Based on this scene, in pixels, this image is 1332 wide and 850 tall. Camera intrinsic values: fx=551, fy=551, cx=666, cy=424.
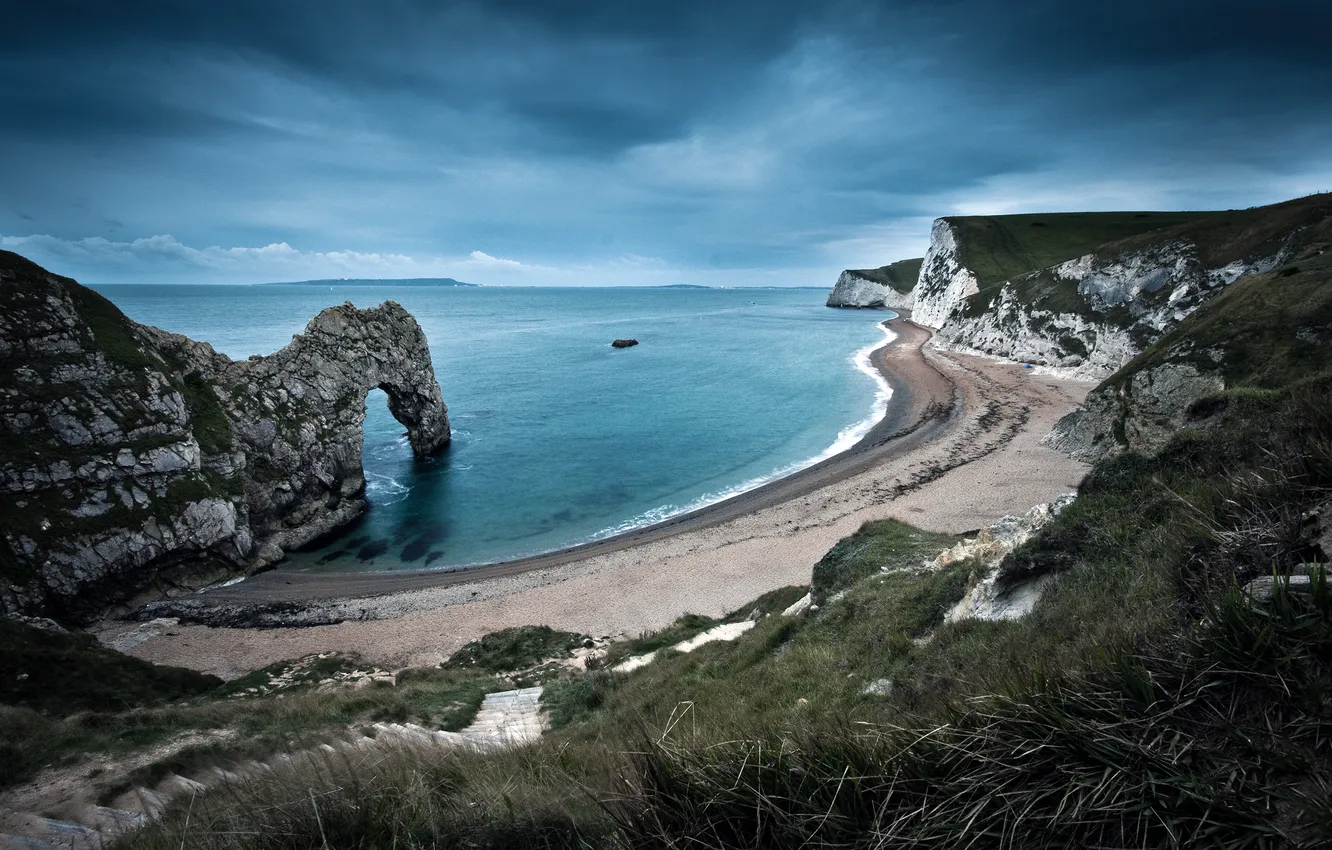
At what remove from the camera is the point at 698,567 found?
80.8 ft

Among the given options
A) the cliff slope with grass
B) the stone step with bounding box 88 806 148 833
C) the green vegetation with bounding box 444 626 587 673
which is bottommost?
the green vegetation with bounding box 444 626 587 673

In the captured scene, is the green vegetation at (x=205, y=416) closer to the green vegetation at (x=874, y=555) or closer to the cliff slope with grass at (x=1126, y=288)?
the green vegetation at (x=874, y=555)

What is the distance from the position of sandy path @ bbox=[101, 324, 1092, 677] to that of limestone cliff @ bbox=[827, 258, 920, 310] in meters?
160

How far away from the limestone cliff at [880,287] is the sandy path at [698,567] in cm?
16019

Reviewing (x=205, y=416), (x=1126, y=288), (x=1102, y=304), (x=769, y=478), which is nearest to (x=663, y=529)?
(x=769, y=478)

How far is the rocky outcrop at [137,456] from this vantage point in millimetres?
21203

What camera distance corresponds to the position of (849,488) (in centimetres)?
3241

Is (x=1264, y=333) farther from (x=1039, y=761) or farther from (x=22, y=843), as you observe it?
(x=22, y=843)

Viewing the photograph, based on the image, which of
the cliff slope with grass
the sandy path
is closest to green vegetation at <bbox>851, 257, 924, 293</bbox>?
the cliff slope with grass

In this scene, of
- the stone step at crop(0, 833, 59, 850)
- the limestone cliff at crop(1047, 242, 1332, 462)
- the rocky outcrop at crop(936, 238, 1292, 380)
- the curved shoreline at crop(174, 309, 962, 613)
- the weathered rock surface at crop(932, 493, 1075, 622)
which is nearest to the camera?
the stone step at crop(0, 833, 59, 850)

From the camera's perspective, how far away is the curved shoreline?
→ 958 inches

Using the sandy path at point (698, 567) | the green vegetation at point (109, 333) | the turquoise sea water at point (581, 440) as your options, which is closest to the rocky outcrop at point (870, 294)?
the turquoise sea water at point (581, 440)

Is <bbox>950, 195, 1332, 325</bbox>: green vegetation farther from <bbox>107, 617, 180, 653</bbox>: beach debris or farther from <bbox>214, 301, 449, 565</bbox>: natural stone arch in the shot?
<bbox>107, 617, 180, 653</bbox>: beach debris

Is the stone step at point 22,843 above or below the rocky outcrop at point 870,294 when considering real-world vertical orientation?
below
